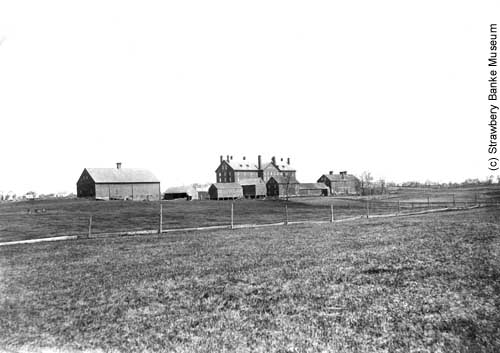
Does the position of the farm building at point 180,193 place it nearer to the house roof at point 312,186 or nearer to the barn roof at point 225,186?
the barn roof at point 225,186

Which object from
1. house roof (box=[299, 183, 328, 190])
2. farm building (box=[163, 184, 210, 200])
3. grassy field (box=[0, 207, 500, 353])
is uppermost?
house roof (box=[299, 183, 328, 190])

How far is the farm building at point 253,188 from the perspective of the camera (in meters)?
106

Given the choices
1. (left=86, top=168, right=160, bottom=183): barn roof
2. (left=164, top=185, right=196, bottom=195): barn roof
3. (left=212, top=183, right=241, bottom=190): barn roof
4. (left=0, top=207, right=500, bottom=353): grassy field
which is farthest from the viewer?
(left=164, top=185, right=196, bottom=195): barn roof

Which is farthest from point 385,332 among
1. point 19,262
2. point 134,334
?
point 19,262

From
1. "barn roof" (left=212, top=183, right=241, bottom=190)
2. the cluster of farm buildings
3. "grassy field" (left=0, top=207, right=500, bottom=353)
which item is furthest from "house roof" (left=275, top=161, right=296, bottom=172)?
"grassy field" (left=0, top=207, right=500, bottom=353)

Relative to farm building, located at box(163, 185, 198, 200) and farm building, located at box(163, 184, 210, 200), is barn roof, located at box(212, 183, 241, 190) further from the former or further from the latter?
farm building, located at box(163, 185, 198, 200)

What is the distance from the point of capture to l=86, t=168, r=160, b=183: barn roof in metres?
77.8

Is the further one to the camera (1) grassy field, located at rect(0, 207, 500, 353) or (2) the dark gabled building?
(2) the dark gabled building

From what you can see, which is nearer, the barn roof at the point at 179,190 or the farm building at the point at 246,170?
the barn roof at the point at 179,190

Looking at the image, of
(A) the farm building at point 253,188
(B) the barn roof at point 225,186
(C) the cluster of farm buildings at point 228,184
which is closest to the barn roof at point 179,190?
(C) the cluster of farm buildings at point 228,184

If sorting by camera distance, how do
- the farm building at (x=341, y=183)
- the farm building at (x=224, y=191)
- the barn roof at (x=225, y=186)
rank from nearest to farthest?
the farm building at (x=224, y=191) → the barn roof at (x=225, y=186) → the farm building at (x=341, y=183)

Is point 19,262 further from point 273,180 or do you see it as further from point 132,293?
point 273,180

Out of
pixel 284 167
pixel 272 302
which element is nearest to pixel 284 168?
pixel 284 167

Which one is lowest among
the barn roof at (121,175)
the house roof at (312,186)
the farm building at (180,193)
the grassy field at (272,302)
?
the grassy field at (272,302)
